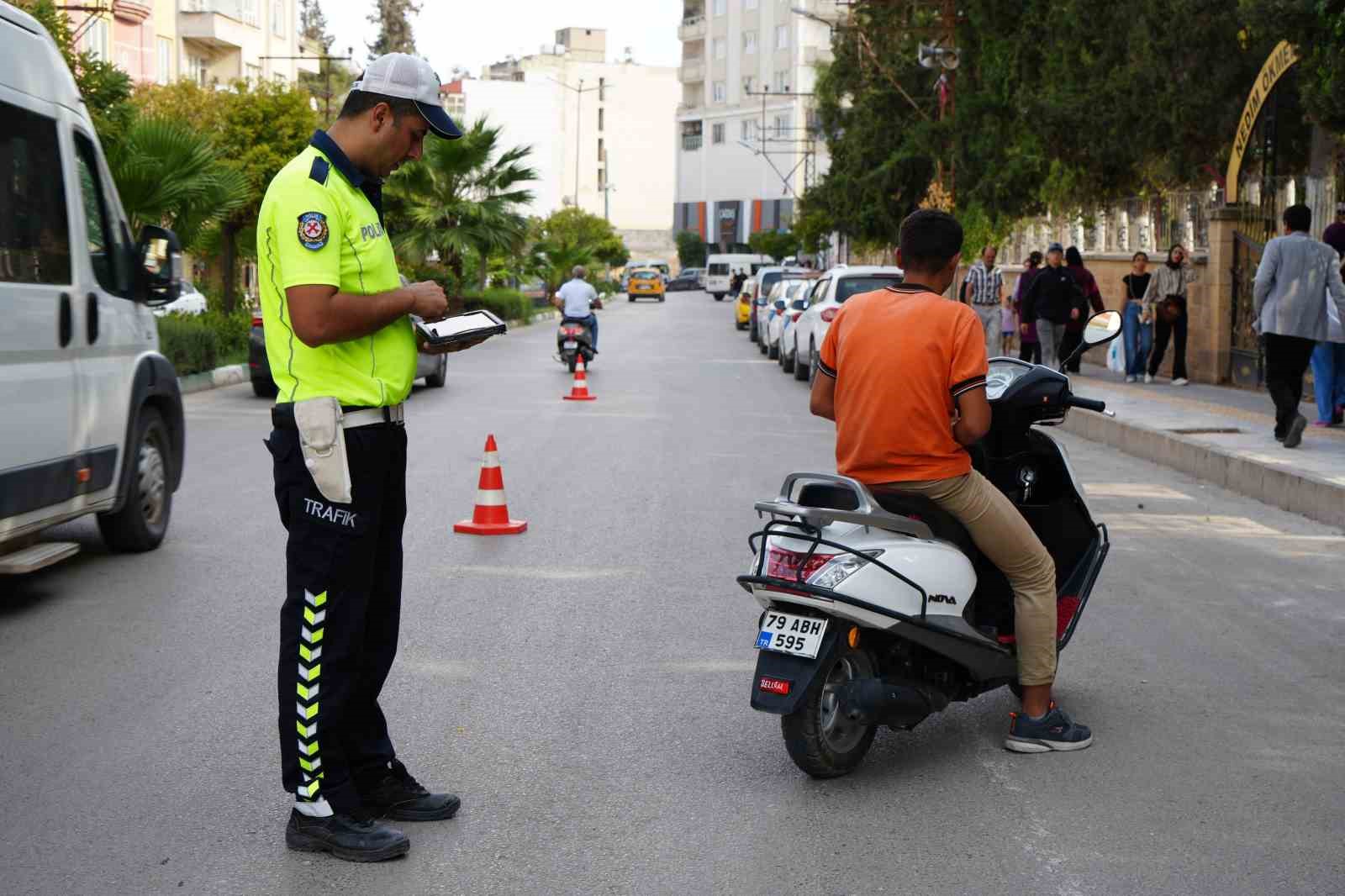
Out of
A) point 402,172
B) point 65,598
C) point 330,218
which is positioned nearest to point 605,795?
point 330,218

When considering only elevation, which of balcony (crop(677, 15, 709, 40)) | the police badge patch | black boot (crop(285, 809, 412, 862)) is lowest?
black boot (crop(285, 809, 412, 862))

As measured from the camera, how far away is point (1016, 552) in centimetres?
523

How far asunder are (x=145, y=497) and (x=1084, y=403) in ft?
18.8

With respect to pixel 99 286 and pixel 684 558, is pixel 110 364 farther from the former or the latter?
pixel 684 558

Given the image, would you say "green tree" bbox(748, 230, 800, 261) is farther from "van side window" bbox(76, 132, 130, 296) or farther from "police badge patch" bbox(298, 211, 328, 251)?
"police badge patch" bbox(298, 211, 328, 251)

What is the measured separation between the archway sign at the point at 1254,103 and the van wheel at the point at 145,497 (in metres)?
14.1

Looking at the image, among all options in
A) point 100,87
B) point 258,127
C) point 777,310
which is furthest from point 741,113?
point 100,87

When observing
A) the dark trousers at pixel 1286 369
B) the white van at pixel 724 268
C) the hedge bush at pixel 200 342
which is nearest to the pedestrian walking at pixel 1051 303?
the dark trousers at pixel 1286 369

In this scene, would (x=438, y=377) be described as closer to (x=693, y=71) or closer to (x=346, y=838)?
(x=346, y=838)

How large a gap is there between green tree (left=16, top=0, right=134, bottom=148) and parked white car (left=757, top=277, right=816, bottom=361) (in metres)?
11.2

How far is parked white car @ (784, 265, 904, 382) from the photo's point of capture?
22891mm

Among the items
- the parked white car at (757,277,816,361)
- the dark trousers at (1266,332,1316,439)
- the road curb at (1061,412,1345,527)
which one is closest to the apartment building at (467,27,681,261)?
the parked white car at (757,277,816,361)

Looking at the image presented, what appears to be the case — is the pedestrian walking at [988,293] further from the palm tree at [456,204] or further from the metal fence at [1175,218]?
the palm tree at [456,204]

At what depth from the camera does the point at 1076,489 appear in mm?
5816
